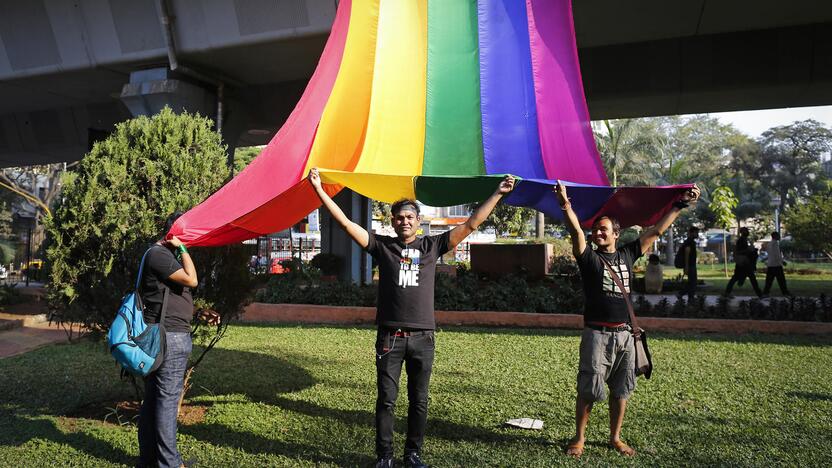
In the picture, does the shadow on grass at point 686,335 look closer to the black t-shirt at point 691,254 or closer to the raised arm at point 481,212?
the black t-shirt at point 691,254

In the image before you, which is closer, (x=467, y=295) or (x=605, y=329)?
(x=605, y=329)

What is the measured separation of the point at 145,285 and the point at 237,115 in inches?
424

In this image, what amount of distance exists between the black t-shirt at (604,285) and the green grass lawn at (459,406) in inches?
41.9

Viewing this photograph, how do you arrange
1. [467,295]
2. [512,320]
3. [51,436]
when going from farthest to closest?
[467,295] < [512,320] < [51,436]

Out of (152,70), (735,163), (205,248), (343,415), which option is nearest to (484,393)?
(343,415)

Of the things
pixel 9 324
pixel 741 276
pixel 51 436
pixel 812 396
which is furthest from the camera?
pixel 741 276

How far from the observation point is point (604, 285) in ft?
14.4

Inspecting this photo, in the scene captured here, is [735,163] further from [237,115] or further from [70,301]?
[70,301]

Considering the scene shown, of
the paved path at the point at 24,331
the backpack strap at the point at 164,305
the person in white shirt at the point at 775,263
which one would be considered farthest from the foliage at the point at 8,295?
the person in white shirt at the point at 775,263

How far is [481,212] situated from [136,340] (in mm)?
2513

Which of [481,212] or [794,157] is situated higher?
[794,157]

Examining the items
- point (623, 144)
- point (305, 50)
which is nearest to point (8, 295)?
point (305, 50)

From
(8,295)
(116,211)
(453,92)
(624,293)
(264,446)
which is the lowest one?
(264,446)

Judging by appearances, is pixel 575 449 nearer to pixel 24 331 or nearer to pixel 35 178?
pixel 24 331
